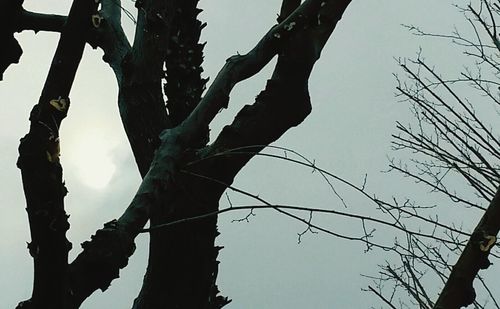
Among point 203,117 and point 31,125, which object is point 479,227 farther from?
point 31,125

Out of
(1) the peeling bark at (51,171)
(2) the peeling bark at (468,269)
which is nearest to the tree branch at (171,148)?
(1) the peeling bark at (51,171)

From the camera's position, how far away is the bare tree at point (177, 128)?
9.93 feet

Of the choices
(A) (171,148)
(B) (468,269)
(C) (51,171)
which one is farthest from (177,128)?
(B) (468,269)

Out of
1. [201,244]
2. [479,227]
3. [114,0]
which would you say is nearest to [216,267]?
[201,244]

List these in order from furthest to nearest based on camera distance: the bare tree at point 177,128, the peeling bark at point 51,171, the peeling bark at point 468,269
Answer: the bare tree at point 177,128
the peeling bark at point 468,269
the peeling bark at point 51,171

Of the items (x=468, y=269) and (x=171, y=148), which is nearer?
(x=468, y=269)

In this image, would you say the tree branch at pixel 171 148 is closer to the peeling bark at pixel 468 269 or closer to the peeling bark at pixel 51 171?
the peeling bark at pixel 51 171

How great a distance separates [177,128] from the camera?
137 inches

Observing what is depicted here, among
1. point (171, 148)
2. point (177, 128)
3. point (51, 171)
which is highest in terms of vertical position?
point (177, 128)

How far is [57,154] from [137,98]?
1832 mm

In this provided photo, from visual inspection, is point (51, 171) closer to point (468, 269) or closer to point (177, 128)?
point (177, 128)

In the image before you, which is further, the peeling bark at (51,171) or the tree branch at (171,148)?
the tree branch at (171,148)

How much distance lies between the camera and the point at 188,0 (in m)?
5.58

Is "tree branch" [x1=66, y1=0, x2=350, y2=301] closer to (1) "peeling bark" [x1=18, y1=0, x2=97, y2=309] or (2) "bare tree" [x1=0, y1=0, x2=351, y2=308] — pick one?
(2) "bare tree" [x1=0, y1=0, x2=351, y2=308]
